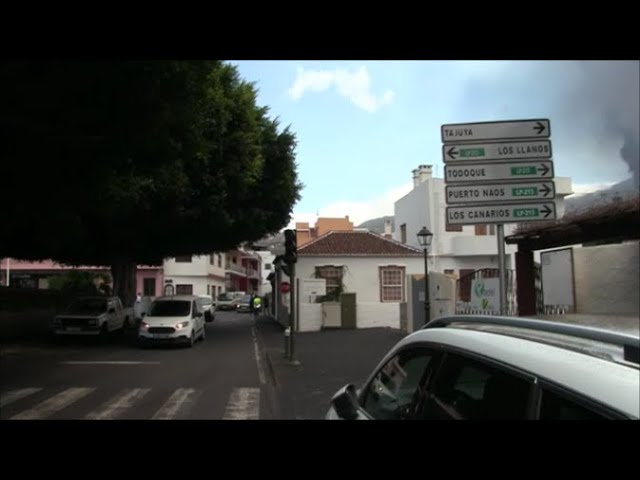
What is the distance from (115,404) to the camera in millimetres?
10609

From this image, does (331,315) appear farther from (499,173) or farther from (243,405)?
(499,173)

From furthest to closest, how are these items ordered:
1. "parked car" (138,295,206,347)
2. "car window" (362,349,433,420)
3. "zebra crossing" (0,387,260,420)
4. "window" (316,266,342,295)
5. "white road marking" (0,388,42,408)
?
"window" (316,266,342,295) → "parked car" (138,295,206,347) → "white road marking" (0,388,42,408) → "zebra crossing" (0,387,260,420) → "car window" (362,349,433,420)

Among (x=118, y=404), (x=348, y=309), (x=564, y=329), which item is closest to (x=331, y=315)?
(x=348, y=309)

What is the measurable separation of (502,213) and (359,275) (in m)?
23.5

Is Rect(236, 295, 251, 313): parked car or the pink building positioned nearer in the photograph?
Rect(236, 295, 251, 313): parked car

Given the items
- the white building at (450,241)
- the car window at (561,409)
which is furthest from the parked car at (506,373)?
the white building at (450,241)

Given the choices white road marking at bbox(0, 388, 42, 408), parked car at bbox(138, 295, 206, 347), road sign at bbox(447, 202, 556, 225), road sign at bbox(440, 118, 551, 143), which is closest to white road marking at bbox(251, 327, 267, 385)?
parked car at bbox(138, 295, 206, 347)

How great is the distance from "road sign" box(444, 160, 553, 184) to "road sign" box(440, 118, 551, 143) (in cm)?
30

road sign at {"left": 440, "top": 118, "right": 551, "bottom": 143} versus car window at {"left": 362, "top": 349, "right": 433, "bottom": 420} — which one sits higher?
road sign at {"left": 440, "top": 118, "right": 551, "bottom": 143}

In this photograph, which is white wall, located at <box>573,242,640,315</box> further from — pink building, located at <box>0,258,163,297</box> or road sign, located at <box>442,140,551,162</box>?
pink building, located at <box>0,258,163,297</box>

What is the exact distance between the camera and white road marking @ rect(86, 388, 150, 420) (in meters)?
9.63
